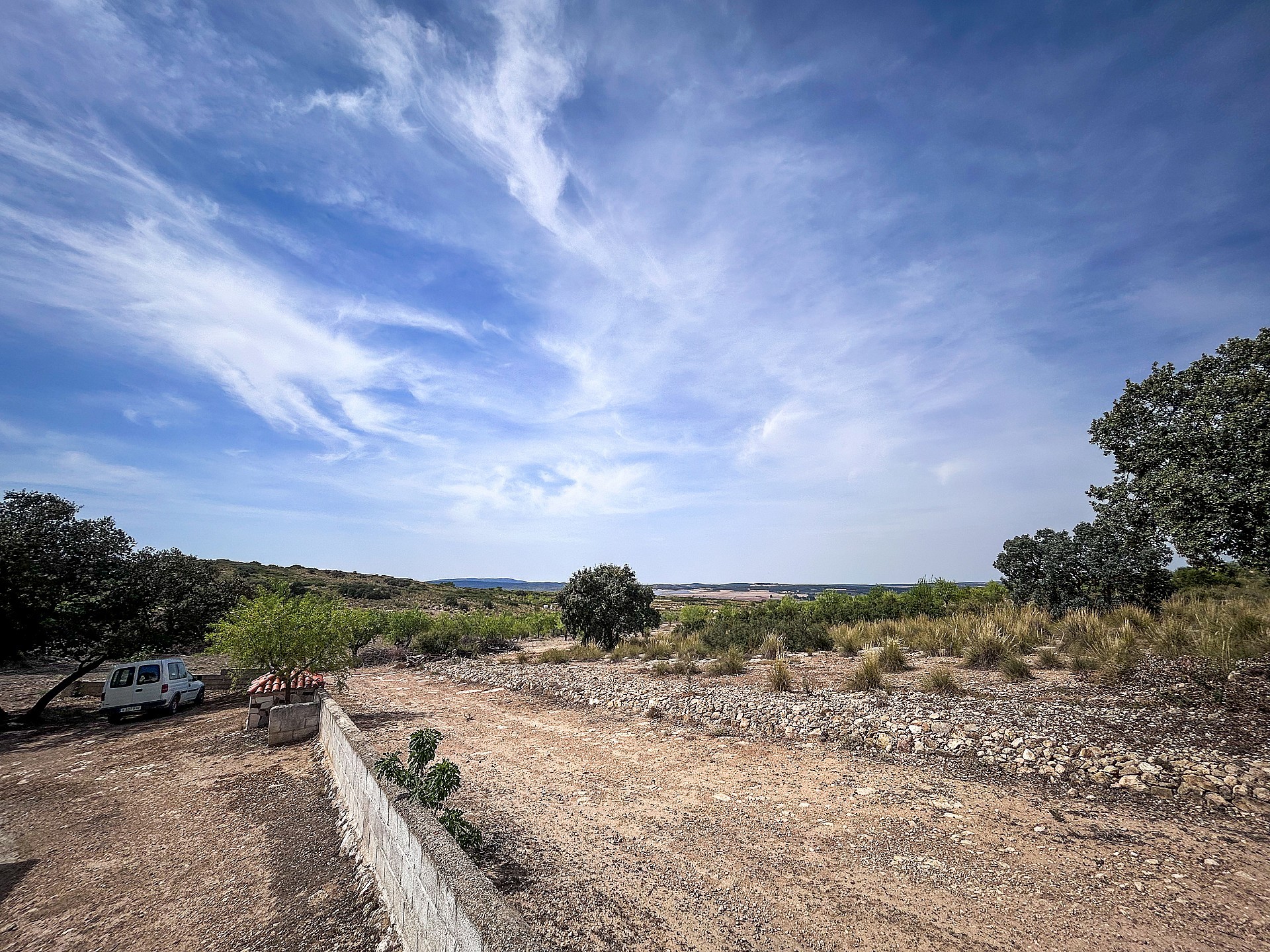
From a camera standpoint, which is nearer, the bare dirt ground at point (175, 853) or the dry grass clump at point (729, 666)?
the bare dirt ground at point (175, 853)

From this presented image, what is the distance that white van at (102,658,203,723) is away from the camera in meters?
13.2

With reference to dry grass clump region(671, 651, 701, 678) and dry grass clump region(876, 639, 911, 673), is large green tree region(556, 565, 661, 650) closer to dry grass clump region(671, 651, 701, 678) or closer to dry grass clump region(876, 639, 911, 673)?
dry grass clump region(671, 651, 701, 678)

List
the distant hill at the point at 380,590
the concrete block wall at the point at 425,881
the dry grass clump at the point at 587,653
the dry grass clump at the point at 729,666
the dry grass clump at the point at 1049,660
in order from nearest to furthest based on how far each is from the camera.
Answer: the concrete block wall at the point at 425,881 < the dry grass clump at the point at 1049,660 < the dry grass clump at the point at 729,666 < the dry grass clump at the point at 587,653 < the distant hill at the point at 380,590

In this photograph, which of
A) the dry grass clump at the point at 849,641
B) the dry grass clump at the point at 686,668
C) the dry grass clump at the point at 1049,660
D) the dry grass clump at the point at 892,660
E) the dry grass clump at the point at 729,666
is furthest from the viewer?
the dry grass clump at the point at 849,641

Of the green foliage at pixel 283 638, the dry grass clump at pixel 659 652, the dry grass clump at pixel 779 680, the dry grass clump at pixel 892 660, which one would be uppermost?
the green foliage at pixel 283 638

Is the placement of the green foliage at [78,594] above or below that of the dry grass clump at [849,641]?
above

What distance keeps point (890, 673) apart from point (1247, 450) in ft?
26.1

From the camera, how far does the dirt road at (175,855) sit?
15.0 feet

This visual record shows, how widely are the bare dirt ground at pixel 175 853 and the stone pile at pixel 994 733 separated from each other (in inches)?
282

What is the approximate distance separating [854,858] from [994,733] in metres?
4.14

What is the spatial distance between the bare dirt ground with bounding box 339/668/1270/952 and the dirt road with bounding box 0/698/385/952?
1740mm

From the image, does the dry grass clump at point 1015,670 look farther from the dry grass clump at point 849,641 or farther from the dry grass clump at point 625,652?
the dry grass clump at point 625,652

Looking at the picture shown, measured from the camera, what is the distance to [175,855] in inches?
237

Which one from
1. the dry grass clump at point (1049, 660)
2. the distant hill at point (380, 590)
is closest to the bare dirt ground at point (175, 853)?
the dry grass clump at point (1049, 660)
